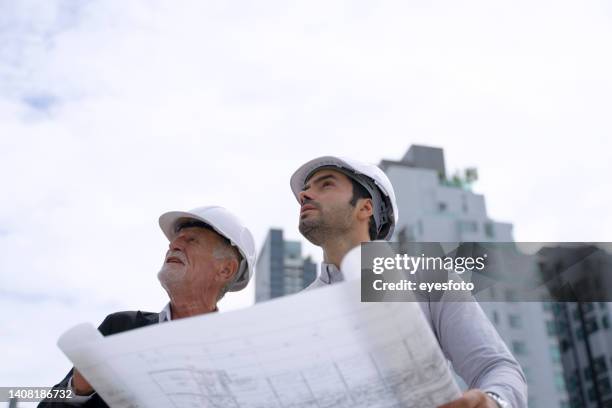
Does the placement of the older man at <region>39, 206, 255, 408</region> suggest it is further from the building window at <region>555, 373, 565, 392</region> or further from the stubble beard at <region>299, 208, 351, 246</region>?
the building window at <region>555, 373, 565, 392</region>

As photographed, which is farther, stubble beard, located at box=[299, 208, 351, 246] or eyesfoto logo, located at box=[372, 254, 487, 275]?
stubble beard, located at box=[299, 208, 351, 246]

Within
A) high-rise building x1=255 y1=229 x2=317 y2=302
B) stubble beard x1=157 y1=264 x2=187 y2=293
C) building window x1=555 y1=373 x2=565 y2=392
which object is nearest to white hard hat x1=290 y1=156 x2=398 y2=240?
stubble beard x1=157 y1=264 x2=187 y2=293

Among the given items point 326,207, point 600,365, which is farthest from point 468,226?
point 326,207

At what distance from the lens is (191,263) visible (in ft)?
11.4

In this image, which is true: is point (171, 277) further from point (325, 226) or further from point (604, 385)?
point (604, 385)

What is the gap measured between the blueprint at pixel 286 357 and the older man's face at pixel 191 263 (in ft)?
4.44

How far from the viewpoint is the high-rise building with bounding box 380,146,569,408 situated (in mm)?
58156

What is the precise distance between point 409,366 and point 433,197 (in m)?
63.7

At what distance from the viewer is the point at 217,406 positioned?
2.01m

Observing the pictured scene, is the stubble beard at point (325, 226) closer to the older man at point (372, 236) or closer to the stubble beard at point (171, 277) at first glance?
the older man at point (372, 236)

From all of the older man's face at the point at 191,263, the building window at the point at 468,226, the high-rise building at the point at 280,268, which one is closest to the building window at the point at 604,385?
the building window at the point at 468,226

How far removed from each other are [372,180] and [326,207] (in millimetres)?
323

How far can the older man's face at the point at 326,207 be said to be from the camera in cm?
306

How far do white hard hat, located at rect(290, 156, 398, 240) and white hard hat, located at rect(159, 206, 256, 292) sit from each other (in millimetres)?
414
